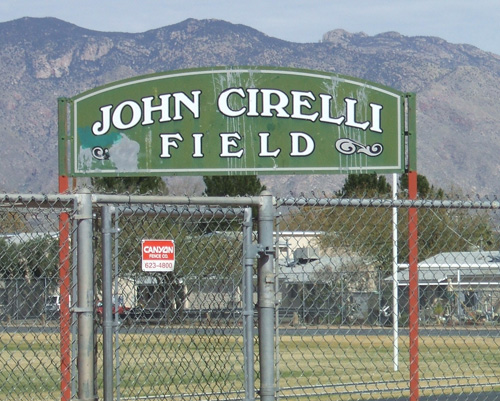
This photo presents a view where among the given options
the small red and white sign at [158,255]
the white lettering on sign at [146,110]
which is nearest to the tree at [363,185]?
the white lettering on sign at [146,110]

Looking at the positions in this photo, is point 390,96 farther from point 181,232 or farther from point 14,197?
point 14,197

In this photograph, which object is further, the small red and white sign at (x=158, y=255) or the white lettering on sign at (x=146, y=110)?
the white lettering on sign at (x=146, y=110)

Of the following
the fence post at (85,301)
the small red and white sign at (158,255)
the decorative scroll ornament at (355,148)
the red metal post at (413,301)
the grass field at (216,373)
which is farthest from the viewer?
the decorative scroll ornament at (355,148)

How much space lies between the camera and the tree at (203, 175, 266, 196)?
126ft

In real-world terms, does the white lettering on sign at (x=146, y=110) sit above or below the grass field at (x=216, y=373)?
above

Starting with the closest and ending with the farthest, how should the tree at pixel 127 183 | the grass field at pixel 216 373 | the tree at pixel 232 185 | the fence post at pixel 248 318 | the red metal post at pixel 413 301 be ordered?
the fence post at pixel 248 318 < the grass field at pixel 216 373 < the red metal post at pixel 413 301 < the tree at pixel 127 183 < the tree at pixel 232 185

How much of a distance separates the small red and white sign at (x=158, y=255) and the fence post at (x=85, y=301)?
31 cm

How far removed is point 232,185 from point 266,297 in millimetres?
34084

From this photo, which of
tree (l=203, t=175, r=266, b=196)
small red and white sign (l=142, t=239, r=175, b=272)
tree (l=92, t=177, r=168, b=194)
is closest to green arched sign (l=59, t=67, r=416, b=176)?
small red and white sign (l=142, t=239, r=175, b=272)

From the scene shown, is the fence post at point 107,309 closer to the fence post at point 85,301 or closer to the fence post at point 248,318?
the fence post at point 85,301

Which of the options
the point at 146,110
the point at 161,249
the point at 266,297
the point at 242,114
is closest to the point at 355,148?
the point at 242,114

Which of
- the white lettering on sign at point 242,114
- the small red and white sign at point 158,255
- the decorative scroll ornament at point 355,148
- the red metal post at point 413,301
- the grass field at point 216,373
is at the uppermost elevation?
the white lettering on sign at point 242,114

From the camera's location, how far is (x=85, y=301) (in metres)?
4.86

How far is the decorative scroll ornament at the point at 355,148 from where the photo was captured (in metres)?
10.5
